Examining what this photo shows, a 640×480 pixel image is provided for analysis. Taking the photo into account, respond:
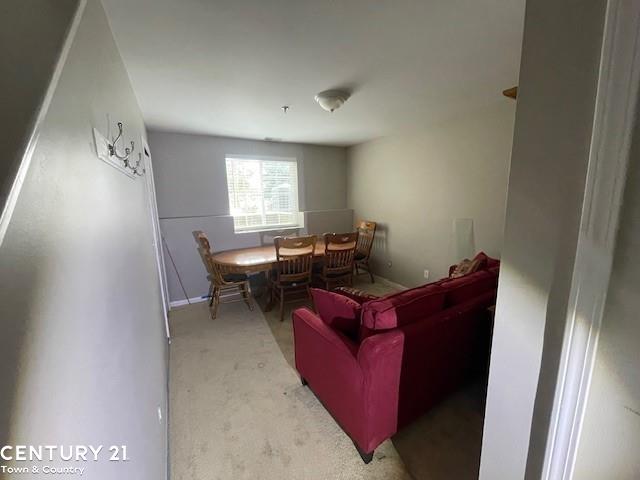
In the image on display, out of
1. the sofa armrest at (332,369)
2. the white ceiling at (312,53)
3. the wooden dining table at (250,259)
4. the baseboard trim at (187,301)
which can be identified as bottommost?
the baseboard trim at (187,301)

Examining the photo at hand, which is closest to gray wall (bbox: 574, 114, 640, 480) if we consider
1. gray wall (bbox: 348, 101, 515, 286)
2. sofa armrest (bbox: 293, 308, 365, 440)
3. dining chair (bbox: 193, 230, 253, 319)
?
sofa armrest (bbox: 293, 308, 365, 440)

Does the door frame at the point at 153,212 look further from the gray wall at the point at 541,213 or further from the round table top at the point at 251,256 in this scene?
the gray wall at the point at 541,213

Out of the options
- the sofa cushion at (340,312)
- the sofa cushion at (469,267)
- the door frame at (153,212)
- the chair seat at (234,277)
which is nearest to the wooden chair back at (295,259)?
the chair seat at (234,277)

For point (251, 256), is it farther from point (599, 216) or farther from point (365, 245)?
point (599, 216)

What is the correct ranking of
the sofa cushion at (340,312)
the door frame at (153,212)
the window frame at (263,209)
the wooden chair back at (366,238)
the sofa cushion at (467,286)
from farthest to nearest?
the wooden chair back at (366,238)
the window frame at (263,209)
the door frame at (153,212)
the sofa cushion at (467,286)
the sofa cushion at (340,312)

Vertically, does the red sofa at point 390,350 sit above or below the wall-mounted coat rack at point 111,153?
below

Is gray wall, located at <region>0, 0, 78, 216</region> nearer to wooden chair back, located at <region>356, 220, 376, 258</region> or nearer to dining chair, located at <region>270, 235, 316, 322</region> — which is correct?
dining chair, located at <region>270, 235, 316, 322</region>

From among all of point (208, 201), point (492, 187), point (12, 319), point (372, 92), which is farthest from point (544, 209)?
point (208, 201)

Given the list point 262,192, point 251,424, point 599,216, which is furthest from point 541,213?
point 262,192

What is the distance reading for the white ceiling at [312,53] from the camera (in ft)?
4.18

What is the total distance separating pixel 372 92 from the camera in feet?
7.46

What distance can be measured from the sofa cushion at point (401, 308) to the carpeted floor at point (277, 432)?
0.78 meters

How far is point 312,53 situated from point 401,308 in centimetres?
165

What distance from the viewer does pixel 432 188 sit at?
3.45 metres
